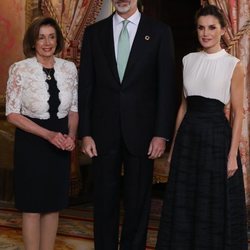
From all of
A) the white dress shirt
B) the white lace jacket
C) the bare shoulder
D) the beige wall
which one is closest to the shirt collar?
the white dress shirt

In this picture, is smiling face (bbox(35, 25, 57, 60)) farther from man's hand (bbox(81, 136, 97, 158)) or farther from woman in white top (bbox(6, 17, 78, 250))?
man's hand (bbox(81, 136, 97, 158))

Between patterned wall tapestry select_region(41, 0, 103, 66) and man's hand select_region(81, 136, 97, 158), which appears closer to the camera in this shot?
man's hand select_region(81, 136, 97, 158)

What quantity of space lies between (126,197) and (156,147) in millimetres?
363

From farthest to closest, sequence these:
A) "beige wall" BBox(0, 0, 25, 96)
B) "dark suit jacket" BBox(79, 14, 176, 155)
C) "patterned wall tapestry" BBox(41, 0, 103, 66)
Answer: "beige wall" BBox(0, 0, 25, 96) → "patterned wall tapestry" BBox(41, 0, 103, 66) → "dark suit jacket" BBox(79, 14, 176, 155)

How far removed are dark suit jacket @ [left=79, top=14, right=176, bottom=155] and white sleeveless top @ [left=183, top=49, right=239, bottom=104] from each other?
0.36 ft

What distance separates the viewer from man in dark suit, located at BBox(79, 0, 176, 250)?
2871 mm

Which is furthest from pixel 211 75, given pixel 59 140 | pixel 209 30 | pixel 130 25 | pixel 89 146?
pixel 59 140

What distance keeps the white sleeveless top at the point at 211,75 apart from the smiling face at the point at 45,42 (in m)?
0.79

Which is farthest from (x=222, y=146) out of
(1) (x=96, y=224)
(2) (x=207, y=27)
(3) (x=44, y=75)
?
(3) (x=44, y=75)

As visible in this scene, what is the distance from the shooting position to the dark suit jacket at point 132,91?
9.41ft

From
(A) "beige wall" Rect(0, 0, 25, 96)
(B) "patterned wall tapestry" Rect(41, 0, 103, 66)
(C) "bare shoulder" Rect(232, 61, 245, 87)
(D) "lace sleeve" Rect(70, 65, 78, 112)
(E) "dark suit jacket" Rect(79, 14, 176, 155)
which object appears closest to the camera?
(C) "bare shoulder" Rect(232, 61, 245, 87)

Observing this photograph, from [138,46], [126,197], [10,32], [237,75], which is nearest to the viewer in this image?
[237,75]

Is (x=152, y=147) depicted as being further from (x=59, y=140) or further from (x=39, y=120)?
(x=39, y=120)

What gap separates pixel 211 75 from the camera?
2.80m
